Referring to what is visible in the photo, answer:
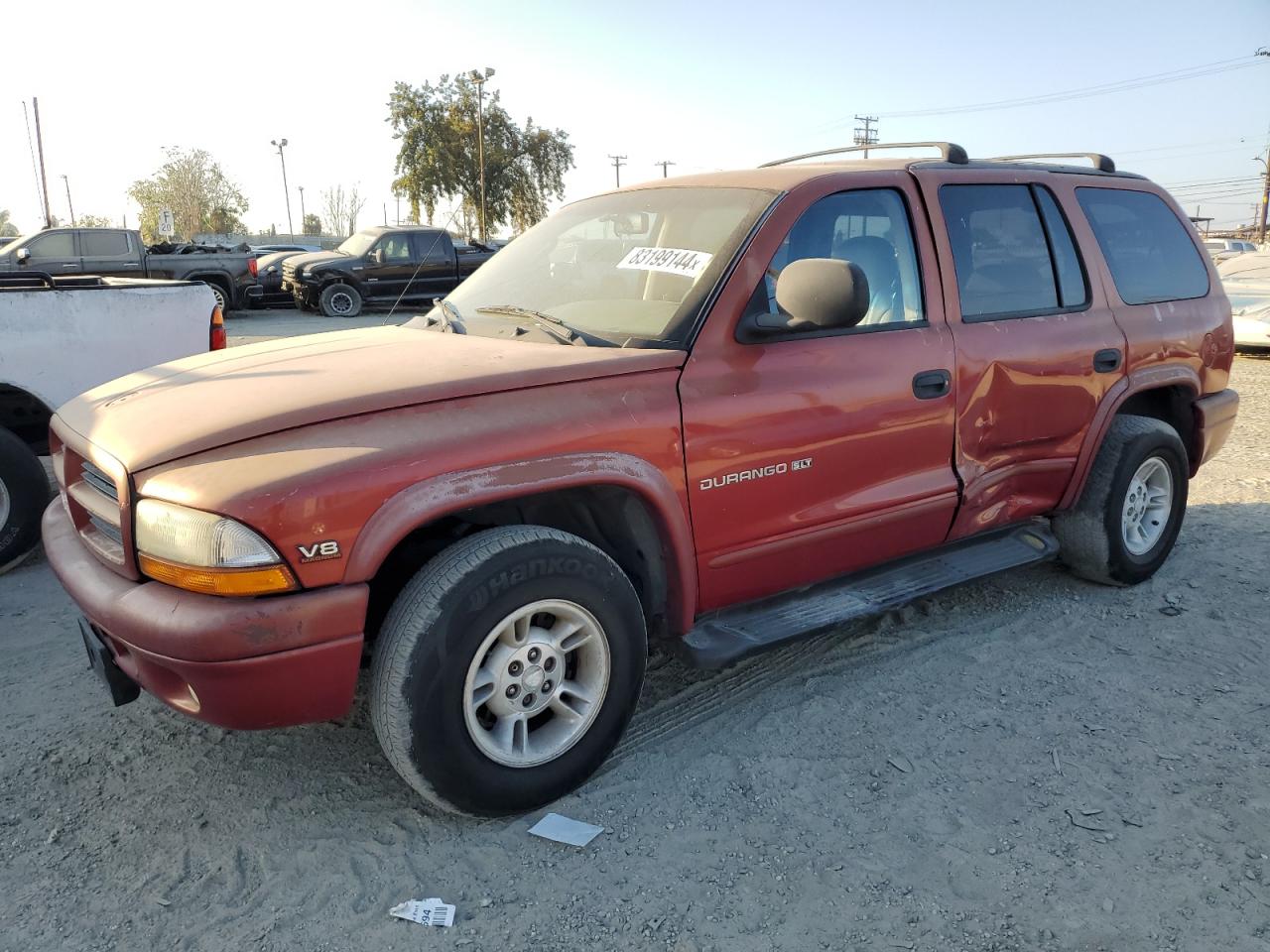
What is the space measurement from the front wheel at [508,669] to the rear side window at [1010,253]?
6.29ft

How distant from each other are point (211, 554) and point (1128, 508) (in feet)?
13.1

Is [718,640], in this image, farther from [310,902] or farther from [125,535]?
[125,535]

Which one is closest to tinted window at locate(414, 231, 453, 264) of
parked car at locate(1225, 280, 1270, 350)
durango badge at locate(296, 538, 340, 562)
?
parked car at locate(1225, 280, 1270, 350)

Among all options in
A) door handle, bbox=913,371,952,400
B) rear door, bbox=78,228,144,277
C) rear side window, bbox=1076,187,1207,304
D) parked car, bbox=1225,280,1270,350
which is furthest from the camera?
rear door, bbox=78,228,144,277

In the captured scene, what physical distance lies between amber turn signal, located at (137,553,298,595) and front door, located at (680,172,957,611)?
120 centimetres

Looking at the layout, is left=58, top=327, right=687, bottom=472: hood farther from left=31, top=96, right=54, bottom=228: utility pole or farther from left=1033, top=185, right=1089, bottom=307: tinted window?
left=31, top=96, right=54, bottom=228: utility pole

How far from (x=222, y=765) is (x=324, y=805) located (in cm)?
45

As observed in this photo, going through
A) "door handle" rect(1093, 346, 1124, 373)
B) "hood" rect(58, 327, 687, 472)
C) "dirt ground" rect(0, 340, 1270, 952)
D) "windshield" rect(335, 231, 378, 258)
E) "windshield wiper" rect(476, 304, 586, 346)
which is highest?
"windshield" rect(335, 231, 378, 258)

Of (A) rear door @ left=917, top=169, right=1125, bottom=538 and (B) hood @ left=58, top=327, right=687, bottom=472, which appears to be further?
(A) rear door @ left=917, top=169, right=1125, bottom=538

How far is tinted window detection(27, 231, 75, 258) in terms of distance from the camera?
50.3 ft

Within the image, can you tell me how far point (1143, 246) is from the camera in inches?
173

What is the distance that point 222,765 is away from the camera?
117 inches

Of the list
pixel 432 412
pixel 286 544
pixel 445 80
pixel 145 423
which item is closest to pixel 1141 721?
pixel 432 412

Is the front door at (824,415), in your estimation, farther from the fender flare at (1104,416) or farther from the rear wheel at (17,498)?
the rear wheel at (17,498)
